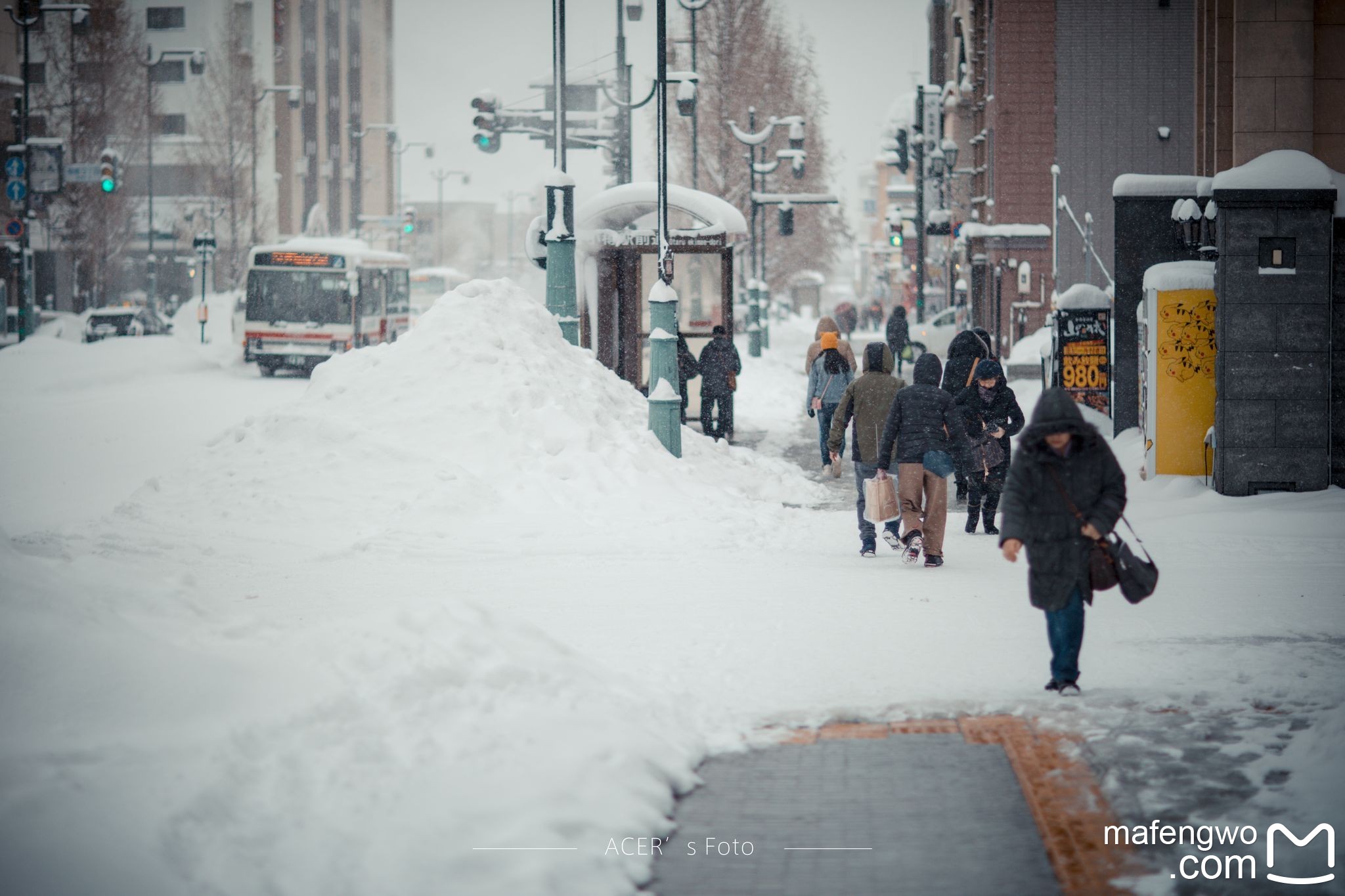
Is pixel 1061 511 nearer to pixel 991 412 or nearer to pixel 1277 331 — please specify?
pixel 991 412

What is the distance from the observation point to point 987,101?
4703cm

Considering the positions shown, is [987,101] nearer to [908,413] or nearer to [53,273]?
[908,413]

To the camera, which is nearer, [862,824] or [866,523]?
[862,824]

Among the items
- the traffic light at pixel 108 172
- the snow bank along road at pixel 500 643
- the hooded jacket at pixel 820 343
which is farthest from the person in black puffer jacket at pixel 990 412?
the traffic light at pixel 108 172

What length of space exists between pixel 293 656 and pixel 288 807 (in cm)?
157

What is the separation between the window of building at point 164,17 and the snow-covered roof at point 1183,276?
91.8 metres

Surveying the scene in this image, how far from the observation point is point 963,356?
45.4 ft

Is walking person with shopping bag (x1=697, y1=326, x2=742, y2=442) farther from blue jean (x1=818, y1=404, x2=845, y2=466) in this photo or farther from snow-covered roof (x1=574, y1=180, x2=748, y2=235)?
blue jean (x1=818, y1=404, x2=845, y2=466)

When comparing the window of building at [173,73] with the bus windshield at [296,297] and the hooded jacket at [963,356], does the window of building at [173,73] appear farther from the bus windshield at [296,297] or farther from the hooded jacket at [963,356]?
the hooded jacket at [963,356]

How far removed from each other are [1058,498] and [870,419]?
182 inches

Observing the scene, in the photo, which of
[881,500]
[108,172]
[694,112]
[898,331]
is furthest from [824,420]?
[108,172]

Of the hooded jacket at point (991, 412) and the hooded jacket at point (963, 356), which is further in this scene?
the hooded jacket at point (963, 356)

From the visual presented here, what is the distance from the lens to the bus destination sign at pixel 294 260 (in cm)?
3778

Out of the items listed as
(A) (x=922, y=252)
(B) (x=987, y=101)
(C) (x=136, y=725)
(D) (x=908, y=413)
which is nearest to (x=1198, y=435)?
(D) (x=908, y=413)
